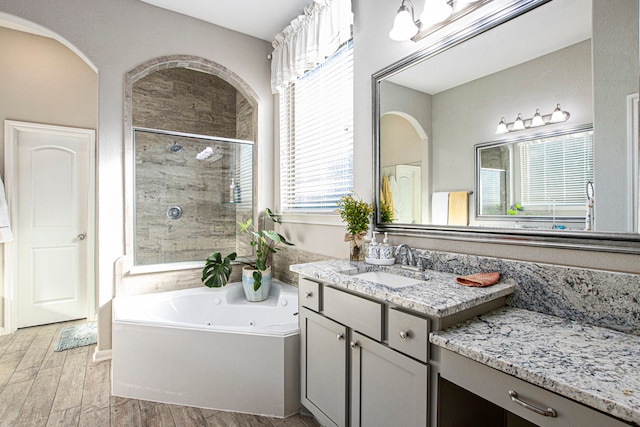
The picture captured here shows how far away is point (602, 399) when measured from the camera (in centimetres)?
71

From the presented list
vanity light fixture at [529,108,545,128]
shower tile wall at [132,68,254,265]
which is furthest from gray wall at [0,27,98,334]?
vanity light fixture at [529,108,545,128]

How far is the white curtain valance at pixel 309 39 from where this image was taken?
224cm

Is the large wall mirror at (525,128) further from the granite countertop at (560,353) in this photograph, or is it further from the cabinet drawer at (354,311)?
the cabinet drawer at (354,311)

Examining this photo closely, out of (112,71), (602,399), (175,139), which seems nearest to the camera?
(602,399)

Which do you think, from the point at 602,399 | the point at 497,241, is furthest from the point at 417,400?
the point at 497,241

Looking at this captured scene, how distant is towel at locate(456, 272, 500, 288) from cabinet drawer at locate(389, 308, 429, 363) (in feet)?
1.04

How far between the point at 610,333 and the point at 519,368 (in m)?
0.47

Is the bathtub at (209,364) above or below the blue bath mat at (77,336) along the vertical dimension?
above

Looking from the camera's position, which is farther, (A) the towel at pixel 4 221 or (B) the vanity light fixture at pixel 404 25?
(A) the towel at pixel 4 221

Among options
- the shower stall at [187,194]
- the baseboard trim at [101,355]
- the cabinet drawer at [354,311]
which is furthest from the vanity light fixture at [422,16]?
the baseboard trim at [101,355]

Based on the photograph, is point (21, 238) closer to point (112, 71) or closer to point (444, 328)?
point (112, 71)

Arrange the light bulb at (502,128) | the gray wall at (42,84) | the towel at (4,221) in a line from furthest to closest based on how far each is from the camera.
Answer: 1. the gray wall at (42,84)
2. the towel at (4,221)
3. the light bulb at (502,128)

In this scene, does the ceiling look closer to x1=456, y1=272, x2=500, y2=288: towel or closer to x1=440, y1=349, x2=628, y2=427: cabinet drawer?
x1=456, y1=272, x2=500, y2=288: towel

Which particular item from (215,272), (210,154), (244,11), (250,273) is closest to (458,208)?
(250,273)
